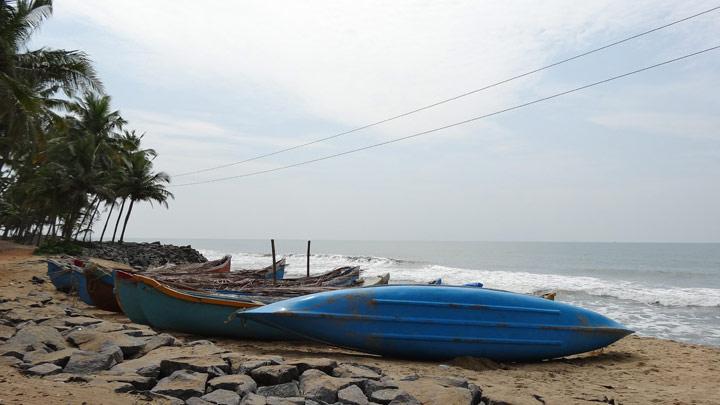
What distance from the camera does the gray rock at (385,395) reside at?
495 cm

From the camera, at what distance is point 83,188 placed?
95.6 feet

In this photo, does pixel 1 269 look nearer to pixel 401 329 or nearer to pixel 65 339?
pixel 65 339

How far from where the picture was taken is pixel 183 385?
15.9ft

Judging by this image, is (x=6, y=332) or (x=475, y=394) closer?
(x=475, y=394)

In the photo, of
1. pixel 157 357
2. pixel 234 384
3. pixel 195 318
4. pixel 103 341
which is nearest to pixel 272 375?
pixel 234 384

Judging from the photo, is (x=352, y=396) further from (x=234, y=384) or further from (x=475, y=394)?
(x=475, y=394)

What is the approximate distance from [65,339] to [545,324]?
22.1ft

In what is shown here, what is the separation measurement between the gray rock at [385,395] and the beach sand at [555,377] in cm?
23

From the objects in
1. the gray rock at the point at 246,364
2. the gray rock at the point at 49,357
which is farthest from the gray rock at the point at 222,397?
the gray rock at the point at 49,357

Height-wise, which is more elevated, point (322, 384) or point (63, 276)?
point (63, 276)

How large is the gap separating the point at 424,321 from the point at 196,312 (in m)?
3.87

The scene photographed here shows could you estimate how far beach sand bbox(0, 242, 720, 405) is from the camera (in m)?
4.57

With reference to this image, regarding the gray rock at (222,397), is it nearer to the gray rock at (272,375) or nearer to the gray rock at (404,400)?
the gray rock at (272,375)

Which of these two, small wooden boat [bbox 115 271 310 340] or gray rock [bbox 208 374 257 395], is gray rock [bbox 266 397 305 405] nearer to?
gray rock [bbox 208 374 257 395]
